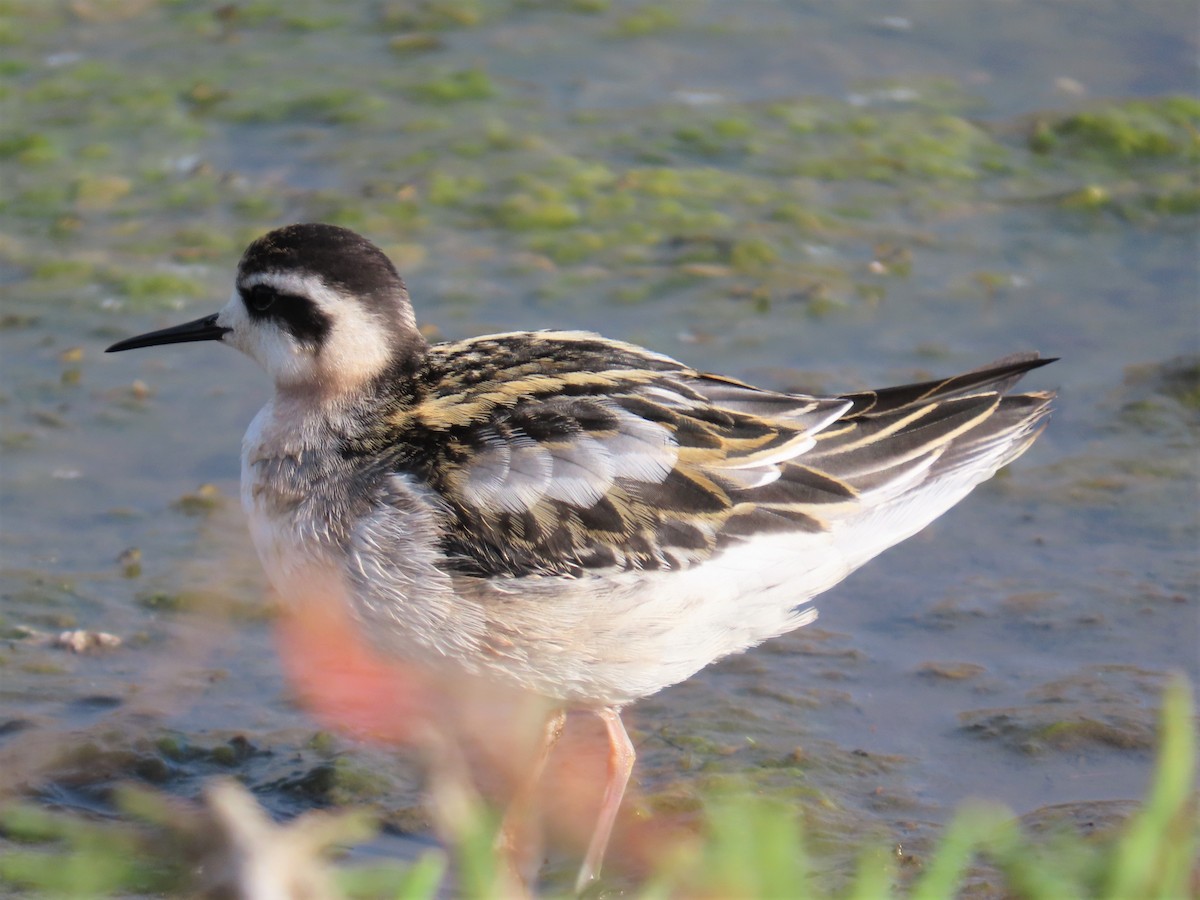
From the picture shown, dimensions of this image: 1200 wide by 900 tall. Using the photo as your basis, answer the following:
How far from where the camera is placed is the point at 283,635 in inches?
233

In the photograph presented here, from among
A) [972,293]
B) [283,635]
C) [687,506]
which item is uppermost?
[687,506]

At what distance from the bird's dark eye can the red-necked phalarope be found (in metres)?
0.01

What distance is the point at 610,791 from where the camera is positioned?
16.3 ft

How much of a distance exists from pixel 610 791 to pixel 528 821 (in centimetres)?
35

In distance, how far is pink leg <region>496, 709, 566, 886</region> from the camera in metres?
4.91

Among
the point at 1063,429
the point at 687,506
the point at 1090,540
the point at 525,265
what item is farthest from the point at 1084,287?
the point at 687,506

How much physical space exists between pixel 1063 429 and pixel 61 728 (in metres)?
4.20

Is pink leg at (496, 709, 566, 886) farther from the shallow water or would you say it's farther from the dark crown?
the dark crown

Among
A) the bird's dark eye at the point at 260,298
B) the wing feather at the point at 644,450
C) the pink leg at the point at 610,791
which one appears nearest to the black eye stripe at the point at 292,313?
the bird's dark eye at the point at 260,298

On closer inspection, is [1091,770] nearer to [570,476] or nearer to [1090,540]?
[1090,540]

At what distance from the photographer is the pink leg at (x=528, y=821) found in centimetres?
491

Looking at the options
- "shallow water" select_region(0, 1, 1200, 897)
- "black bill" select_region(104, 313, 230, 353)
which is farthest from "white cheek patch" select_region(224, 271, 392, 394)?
"shallow water" select_region(0, 1, 1200, 897)

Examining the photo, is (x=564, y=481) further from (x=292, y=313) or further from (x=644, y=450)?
(x=292, y=313)

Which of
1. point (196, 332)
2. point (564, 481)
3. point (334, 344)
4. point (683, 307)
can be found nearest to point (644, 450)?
point (564, 481)
